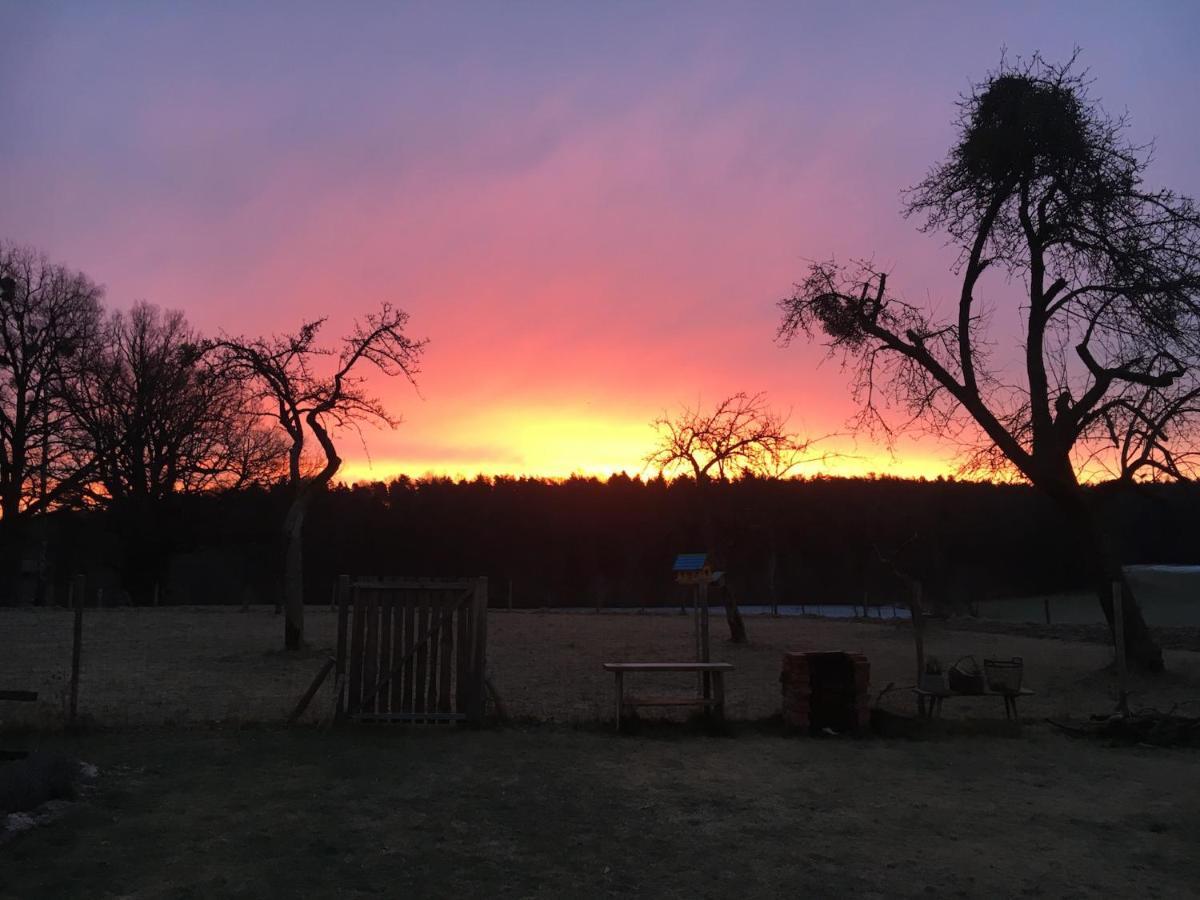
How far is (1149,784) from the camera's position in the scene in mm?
8188

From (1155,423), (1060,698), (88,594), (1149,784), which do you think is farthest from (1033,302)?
(88,594)

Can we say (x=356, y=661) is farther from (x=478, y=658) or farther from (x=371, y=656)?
(x=478, y=658)

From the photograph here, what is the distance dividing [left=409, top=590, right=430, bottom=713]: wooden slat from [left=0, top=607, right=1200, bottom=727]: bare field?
136cm

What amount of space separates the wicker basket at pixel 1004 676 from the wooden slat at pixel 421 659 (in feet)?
21.9

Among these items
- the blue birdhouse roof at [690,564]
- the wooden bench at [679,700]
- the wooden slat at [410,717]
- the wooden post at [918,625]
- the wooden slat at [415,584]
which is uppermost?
the blue birdhouse roof at [690,564]

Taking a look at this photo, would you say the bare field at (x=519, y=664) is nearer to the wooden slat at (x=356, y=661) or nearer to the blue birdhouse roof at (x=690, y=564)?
the wooden slat at (x=356, y=661)

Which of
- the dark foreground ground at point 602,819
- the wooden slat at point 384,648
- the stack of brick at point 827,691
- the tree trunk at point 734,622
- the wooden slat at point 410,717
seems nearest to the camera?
the dark foreground ground at point 602,819

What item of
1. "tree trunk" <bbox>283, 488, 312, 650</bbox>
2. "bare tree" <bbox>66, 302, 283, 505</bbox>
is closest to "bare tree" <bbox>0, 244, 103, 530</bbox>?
"bare tree" <bbox>66, 302, 283, 505</bbox>

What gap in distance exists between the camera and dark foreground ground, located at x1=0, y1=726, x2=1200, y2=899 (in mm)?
5289

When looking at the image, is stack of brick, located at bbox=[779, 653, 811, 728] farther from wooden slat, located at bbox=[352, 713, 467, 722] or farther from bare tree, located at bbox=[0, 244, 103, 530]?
bare tree, located at bbox=[0, 244, 103, 530]

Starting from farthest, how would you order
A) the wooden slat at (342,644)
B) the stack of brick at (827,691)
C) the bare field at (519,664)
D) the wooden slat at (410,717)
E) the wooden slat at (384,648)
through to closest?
the bare field at (519,664), the stack of brick at (827,691), the wooden slat at (384,648), the wooden slat at (410,717), the wooden slat at (342,644)

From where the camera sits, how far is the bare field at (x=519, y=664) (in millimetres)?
11906

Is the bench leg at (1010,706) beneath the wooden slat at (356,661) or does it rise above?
beneath

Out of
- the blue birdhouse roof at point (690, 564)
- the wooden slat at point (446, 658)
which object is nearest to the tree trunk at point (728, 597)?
the blue birdhouse roof at point (690, 564)
